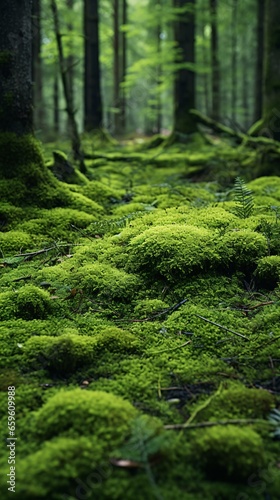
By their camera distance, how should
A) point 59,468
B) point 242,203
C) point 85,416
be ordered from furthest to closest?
point 242,203 → point 85,416 → point 59,468

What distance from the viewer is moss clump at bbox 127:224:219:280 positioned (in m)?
3.45

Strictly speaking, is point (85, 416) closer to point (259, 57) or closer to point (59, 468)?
point (59, 468)

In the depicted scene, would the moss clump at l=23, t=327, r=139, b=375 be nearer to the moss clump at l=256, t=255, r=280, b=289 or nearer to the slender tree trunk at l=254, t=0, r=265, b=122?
the moss clump at l=256, t=255, r=280, b=289

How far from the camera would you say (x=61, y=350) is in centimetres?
251

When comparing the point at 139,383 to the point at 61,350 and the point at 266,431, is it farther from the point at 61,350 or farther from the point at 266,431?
the point at 266,431

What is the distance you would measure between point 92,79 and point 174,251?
10970 millimetres

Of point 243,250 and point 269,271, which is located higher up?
point 243,250

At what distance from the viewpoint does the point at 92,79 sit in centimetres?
1291

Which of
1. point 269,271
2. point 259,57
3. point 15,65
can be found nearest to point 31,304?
point 269,271

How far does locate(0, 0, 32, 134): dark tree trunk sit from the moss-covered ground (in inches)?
20.3

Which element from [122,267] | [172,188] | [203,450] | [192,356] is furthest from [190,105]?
[203,450]

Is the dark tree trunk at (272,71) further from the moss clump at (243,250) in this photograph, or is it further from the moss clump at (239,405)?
the moss clump at (239,405)

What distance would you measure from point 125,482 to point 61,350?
1.00m

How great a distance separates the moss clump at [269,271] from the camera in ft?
11.2
